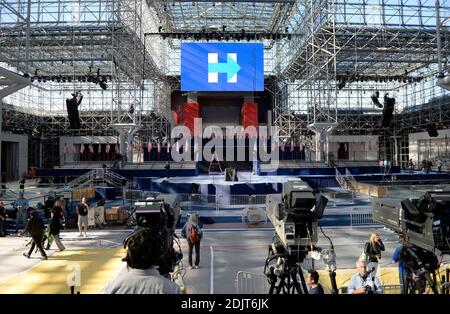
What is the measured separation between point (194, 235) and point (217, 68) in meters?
30.9

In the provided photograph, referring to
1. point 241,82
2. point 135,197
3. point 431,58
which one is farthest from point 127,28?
point 431,58

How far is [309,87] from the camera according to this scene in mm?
33000

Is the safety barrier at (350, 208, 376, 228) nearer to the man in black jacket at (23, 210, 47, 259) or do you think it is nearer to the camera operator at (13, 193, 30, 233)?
the man in black jacket at (23, 210, 47, 259)

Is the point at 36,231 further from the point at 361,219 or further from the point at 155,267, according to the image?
the point at 361,219

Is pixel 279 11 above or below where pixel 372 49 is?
A: above

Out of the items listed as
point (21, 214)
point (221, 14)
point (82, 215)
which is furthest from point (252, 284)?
point (221, 14)

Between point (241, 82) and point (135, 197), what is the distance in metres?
20.7

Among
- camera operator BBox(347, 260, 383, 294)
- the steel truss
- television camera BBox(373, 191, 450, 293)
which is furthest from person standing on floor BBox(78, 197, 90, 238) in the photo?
the steel truss

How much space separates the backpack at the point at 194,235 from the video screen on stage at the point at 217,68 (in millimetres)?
29763

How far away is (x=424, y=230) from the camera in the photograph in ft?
15.5

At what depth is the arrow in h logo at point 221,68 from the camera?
120 ft

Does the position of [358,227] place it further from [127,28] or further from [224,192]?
[127,28]

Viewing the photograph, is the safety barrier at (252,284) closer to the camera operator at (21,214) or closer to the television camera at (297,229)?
the television camera at (297,229)

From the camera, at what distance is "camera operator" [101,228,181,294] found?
2.45m
